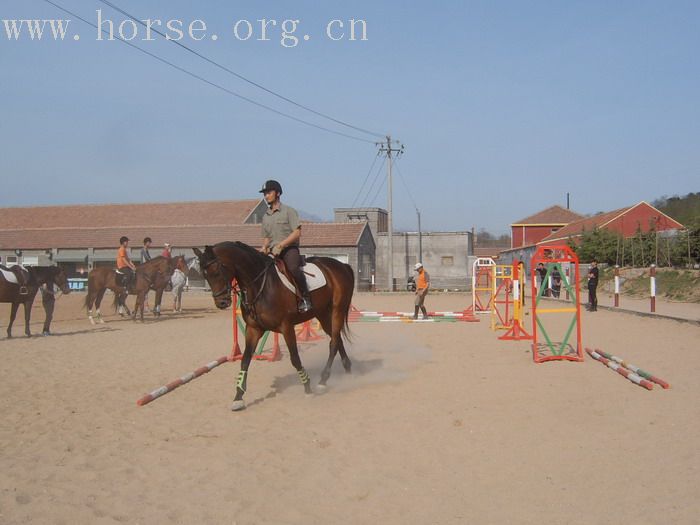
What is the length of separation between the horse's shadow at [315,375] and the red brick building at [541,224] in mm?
63781

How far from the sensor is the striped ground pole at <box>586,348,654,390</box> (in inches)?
307

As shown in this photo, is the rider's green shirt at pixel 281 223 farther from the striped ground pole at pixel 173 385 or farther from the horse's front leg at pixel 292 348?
the striped ground pole at pixel 173 385

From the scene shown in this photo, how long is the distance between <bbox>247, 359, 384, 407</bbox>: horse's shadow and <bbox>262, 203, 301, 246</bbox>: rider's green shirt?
6.87 feet

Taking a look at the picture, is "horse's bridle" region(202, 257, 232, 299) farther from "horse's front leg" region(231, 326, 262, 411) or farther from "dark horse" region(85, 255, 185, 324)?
"dark horse" region(85, 255, 185, 324)

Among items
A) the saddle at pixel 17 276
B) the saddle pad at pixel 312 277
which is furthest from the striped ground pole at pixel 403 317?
the saddle at pixel 17 276

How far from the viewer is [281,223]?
8227 mm

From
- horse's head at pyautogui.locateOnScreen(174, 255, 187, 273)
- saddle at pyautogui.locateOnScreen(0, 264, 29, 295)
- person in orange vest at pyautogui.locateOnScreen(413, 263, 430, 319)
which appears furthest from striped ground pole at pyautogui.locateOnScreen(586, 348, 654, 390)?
horse's head at pyautogui.locateOnScreen(174, 255, 187, 273)

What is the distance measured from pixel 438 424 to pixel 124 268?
1505 cm

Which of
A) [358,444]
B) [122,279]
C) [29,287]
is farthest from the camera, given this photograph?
[122,279]

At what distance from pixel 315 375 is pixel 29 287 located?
351 inches

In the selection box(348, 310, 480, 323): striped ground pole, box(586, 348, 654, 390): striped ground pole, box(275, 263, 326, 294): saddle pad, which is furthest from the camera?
box(348, 310, 480, 323): striped ground pole

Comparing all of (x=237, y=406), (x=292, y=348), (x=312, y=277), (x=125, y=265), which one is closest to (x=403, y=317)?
(x=125, y=265)

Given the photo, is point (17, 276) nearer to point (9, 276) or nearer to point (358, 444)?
point (9, 276)

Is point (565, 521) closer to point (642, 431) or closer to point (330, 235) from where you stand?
point (642, 431)
